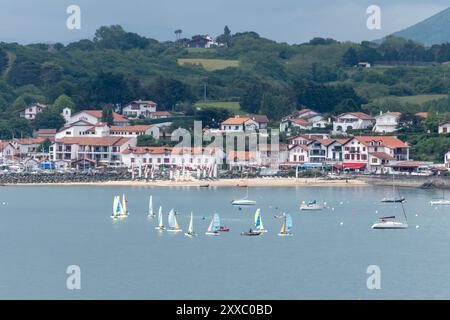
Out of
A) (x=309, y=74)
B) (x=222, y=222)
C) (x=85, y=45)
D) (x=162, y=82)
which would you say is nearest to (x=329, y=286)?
(x=222, y=222)

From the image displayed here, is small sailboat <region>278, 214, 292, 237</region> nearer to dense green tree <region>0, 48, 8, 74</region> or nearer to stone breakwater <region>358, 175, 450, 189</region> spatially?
stone breakwater <region>358, 175, 450, 189</region>

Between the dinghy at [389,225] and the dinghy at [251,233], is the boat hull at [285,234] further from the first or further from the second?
the dinghy at [389,225]

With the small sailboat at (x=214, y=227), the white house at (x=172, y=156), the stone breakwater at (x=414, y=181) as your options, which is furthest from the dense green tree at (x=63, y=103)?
the small sailboat at (x=214, y=227)

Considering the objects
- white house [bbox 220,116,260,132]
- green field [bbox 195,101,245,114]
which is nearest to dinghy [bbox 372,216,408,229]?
white house [bbox 220,116,260,132]

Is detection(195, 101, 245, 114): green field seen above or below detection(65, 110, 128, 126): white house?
above

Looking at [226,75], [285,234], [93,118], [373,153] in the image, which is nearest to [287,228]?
[285,234]
